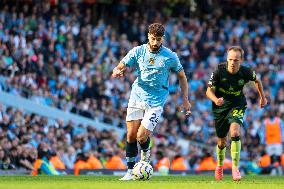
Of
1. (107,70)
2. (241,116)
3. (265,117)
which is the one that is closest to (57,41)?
(107,70)

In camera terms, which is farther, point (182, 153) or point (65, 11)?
point (65, 11)

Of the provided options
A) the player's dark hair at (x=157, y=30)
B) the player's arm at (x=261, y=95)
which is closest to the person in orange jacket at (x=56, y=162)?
the player's arm at (x=261, y=95)

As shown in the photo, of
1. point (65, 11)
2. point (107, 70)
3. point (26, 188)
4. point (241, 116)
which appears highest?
point (65, 11)

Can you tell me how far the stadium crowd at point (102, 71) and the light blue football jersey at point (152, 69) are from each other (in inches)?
321

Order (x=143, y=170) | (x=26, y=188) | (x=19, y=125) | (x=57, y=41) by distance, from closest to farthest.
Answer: (x=26, y=188) → (x=143, y=170) → (x=19, y=125) → (x=57, y=41)

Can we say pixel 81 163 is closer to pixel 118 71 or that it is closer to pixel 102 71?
pixel 102 71

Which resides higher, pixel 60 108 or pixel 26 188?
pixel 60 108

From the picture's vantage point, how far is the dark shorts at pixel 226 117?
16219 millimetres

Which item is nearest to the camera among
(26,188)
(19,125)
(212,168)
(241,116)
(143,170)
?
(26,188)

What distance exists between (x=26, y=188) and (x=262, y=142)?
17.8 meters

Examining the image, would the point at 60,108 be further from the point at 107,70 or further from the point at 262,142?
the point at 262,142

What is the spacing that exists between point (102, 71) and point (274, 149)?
19.2 ft

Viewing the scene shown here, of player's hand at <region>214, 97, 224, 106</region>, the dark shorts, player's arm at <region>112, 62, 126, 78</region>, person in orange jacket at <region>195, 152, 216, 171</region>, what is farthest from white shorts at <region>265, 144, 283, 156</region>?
player's arm at <region>112, 62, 126, 78</region>

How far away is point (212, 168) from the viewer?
87.8 feet
